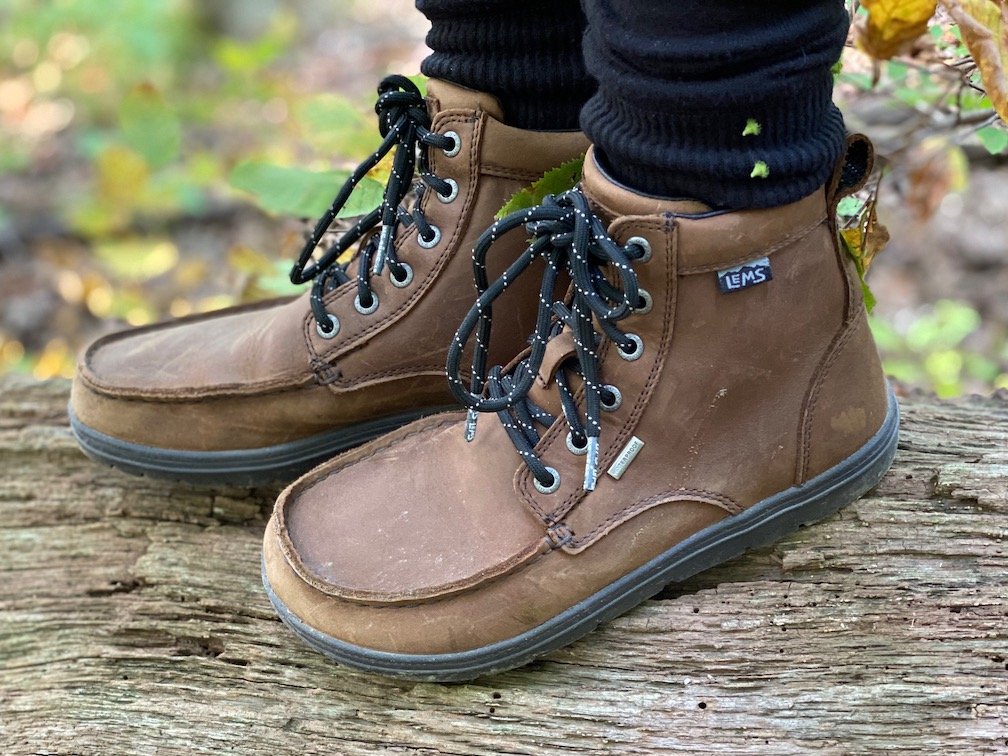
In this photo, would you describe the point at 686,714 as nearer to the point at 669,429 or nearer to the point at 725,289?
the point at 669,429

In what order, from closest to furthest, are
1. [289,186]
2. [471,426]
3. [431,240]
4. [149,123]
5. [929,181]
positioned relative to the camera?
[471,426]
[431,240]
[289,186]
[929,181]
[149,123]

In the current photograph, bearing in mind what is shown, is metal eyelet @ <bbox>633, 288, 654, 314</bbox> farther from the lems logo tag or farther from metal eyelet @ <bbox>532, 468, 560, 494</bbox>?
metal eyelet @ <bbox>532, 468, 560, 494</bbox>

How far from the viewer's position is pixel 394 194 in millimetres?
1592

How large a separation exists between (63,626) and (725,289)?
4.22 feet

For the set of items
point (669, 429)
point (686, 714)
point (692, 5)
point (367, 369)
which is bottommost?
point (686, 714)

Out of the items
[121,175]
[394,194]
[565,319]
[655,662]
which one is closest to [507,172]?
[394,194]

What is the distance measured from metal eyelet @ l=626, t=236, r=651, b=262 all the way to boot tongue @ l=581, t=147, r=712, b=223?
32 millimetres

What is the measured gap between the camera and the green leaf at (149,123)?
3.28 meters

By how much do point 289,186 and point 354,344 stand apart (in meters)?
0.74

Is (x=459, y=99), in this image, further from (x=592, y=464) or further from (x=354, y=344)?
(x=592, y=464)

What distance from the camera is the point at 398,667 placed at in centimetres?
134

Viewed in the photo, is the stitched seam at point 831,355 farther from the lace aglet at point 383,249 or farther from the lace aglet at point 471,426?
the lace aglet at point 383,249

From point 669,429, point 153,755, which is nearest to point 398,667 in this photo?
point 153,755

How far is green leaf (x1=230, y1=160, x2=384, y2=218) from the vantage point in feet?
7.08
